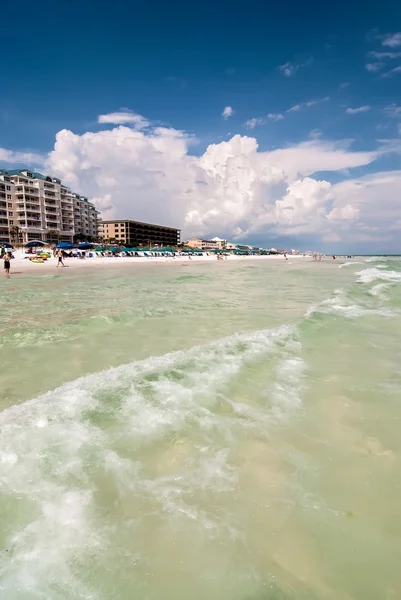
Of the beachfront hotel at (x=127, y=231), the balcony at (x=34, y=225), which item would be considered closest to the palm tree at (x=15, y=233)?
the balcony at (x=34, y=225)

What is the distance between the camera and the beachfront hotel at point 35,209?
103062mm

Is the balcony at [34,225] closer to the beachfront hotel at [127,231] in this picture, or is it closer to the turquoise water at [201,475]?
the beachfront hotel at [127,231]

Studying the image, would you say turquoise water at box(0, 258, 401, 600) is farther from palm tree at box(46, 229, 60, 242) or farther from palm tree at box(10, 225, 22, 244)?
palm tree at box(46, 229, 60, 242)

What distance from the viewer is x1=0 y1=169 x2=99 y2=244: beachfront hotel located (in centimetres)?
10306

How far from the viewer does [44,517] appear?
2.87 m

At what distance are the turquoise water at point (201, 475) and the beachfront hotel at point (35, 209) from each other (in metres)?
111

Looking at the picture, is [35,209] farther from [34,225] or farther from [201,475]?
[201,475]

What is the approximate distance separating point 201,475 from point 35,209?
404 feet

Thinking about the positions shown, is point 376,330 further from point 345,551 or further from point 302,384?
point 345,551

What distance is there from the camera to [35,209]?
109 m

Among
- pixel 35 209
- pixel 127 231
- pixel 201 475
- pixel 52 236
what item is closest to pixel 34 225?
pixel 35 209

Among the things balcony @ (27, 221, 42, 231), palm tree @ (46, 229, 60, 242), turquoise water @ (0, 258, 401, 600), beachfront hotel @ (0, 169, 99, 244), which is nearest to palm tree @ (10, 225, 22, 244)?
beachfront hotel @ (0, 169, 99, 244)

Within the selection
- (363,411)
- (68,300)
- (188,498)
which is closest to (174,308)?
(68,300)

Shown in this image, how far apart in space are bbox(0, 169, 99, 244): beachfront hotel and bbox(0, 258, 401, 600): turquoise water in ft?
365
